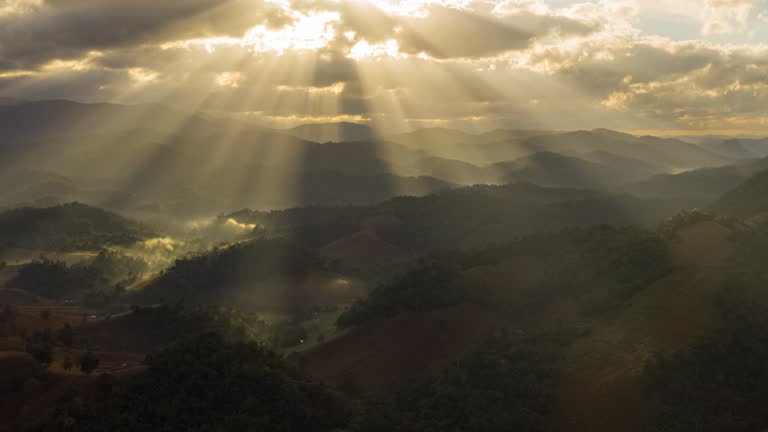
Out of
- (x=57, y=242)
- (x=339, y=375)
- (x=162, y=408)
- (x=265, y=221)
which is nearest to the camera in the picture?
(x=162, y=408)

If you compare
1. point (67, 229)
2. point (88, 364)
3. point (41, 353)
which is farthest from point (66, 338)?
point (67, 229)

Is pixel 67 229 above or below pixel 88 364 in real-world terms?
below

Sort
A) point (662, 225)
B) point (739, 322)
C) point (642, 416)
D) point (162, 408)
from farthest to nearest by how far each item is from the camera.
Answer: point (662, 225) < point (739, 322) < point (642, 416) < point (162, 408)

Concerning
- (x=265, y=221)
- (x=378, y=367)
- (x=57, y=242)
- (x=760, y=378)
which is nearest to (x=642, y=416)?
(x=760, y=378)

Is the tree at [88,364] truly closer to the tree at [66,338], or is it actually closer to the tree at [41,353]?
the tree at [41,353]

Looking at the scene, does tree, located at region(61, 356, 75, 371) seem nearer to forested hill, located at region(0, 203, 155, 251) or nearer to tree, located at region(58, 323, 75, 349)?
tree, located at region(58, 323, 75, 349)

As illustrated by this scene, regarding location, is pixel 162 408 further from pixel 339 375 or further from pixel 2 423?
pixel 339 375

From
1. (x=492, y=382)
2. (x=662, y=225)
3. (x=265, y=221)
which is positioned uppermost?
(x=662, y=225)

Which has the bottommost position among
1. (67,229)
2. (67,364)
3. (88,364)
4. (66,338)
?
(67,229)

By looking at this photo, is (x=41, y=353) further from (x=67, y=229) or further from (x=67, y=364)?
(x=67, y=229)

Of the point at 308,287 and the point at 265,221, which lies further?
the point at 265,221

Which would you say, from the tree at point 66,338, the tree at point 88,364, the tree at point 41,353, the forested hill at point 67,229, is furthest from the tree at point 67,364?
the forested hill at point 67,229
